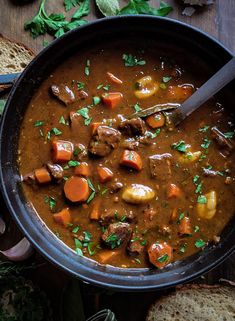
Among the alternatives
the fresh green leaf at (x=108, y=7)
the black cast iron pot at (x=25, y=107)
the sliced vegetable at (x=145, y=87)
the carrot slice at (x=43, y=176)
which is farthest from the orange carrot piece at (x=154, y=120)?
the fresh green leaf at (x=108, y=7)

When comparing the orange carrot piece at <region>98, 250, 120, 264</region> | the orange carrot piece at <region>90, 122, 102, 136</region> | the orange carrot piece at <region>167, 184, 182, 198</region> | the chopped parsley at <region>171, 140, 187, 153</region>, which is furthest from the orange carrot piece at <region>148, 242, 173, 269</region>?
the orange carrot piece at <region>90, 122, 102, 136</region>

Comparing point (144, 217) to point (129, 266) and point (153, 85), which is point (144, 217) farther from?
point (153, 85)

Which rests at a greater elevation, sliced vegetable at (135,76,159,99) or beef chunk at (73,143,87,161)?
sliced vegetable at (135,76,159,99)

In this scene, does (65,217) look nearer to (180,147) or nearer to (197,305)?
(180,147)

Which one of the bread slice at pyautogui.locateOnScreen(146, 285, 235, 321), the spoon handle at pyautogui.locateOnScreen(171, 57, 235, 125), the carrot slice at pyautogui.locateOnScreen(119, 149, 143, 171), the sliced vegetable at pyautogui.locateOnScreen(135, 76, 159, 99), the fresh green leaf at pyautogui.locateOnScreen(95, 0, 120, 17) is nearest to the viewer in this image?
the spoon handle at pyautogui.locateOnScreen(171, 57, 235, 125)

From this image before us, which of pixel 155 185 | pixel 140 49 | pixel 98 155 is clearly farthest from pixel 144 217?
pixel 140 49

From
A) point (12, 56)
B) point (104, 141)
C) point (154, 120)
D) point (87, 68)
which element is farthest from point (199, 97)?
point (12, 56)

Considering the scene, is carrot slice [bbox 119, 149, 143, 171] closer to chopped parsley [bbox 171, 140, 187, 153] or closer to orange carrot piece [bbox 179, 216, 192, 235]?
chopped parsley [bbox 171, 140, 187, 153]
